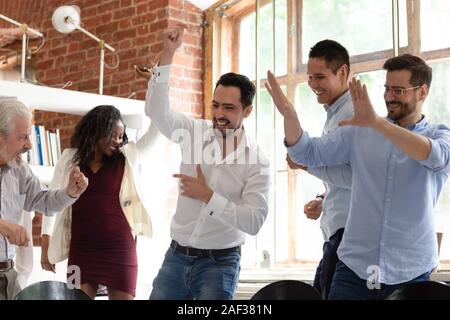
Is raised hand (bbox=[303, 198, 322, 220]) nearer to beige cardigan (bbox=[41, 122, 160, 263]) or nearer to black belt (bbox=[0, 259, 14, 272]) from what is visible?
beige cardigan (bbox=[41, 122, 160, 263])

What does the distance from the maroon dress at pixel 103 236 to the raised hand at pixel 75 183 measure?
1.74 feet

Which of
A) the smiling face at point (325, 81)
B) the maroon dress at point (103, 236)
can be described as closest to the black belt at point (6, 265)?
the maroon dress at point (103, 236)

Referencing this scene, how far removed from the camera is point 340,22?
179 inches

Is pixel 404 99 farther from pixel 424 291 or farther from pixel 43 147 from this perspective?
pixel 43 147

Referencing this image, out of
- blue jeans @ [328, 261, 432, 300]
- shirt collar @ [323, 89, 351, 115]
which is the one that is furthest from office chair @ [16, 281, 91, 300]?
shirt collar @ [323, 89, 351, 115]

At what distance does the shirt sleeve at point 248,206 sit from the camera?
244cm

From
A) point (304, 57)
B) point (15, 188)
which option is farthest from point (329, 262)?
point (304, 57)

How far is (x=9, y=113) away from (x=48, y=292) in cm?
72

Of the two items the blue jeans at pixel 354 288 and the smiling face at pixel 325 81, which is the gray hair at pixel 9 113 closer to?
the smiling face at pixel 325 81

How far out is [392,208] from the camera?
7.25 feet

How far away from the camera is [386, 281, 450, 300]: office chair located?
1804 mm

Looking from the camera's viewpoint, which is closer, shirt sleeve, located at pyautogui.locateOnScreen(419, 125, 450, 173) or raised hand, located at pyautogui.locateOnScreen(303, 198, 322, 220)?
shirt sleeve, located at pyautogui.locateOnScreen(419, 125, 450, 173)

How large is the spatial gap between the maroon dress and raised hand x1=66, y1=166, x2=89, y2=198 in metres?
0.53
